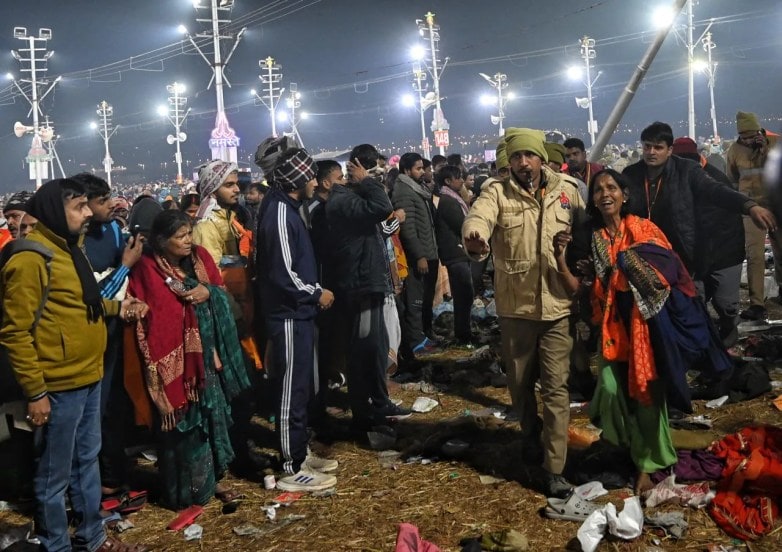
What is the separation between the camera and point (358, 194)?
5598 millimetres

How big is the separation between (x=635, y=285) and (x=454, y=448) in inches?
76.2

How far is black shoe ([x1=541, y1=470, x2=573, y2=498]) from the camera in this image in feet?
13.8

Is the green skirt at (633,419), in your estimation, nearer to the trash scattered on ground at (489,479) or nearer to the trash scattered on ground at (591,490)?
the trash scattered on ground at (591,490)

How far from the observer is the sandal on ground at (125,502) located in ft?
15.0

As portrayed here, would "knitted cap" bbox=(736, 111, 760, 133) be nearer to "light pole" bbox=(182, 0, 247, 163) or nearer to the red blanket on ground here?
the red blanket on ground

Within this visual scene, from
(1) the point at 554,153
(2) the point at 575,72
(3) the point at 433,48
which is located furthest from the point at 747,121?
(2) the point at 575,72

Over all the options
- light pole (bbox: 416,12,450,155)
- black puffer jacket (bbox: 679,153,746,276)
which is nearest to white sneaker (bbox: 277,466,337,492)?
black puffer jacket (bbox: 679,153,746,276)

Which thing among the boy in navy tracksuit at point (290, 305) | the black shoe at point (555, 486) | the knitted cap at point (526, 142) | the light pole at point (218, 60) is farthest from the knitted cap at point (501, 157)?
the light pole at point (218, 60)

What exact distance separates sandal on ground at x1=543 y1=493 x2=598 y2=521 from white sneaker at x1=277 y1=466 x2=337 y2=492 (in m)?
1.54

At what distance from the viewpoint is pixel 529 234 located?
14.2ft

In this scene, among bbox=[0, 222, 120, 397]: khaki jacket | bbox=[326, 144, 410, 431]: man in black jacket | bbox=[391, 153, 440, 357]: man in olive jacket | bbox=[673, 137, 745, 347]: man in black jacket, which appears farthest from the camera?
bbox=[391, 153, 440, 357]: man in olive jacket

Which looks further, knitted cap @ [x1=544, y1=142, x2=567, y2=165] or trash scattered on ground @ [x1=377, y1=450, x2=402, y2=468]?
knitted cap @ [x1=544, y1=142, x2=567, y2=165]

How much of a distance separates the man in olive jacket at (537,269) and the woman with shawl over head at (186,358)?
6.05ft

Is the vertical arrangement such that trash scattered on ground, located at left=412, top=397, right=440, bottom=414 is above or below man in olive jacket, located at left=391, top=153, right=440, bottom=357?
below
